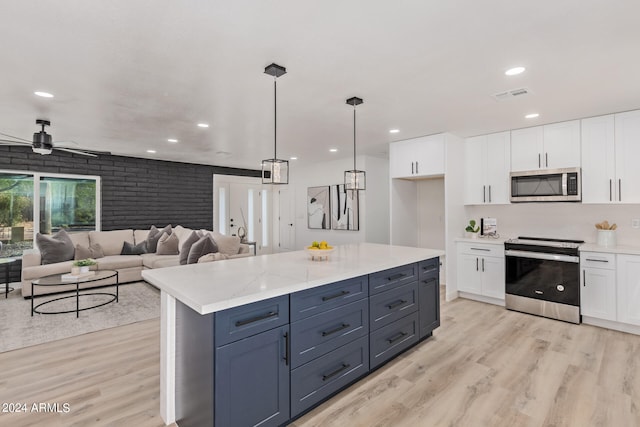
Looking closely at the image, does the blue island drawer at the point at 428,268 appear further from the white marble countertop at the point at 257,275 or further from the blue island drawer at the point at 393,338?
the blue island drawer at the point at 393,338

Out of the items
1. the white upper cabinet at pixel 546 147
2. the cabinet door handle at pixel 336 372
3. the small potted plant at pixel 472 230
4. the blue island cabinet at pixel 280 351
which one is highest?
the white upper cabinet at pixel 546 147

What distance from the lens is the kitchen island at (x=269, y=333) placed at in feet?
5.26

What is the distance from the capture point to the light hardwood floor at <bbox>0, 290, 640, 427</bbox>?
2002mm

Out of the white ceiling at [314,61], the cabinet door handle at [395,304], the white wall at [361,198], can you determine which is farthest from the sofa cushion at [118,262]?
the cabinet door handle at [395,304]

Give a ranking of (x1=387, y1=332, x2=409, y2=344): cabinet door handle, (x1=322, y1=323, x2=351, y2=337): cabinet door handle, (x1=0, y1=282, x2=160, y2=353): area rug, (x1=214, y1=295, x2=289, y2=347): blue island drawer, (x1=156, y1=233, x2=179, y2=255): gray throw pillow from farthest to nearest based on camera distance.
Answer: (x1=156, y1=233, x2=179, y2=255): gray throw pillow → (x1=0, y1=282, x2=160, y2=353): area rug → (x1=387, y1=332, x2=409, y2=344): cabinet door handle → (x1=322, y1=323, x2=351, y2=337): cabinet door handle → (x1=214, y1=295, x2=289, y2=347): blue island drawer

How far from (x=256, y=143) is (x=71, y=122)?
236 cm

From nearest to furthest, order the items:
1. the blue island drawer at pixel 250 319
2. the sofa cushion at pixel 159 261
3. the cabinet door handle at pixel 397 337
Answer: the blue island drawer at pixel 250 319, the cabinet door handle at pixel 397 337, the sofa cushion at pixel 159 261

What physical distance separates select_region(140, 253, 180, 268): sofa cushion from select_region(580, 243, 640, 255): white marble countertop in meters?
5.58

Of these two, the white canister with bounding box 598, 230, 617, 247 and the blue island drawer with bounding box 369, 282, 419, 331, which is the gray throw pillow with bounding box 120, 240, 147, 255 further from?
the white canister with bounding box 598, 230, 617, 247

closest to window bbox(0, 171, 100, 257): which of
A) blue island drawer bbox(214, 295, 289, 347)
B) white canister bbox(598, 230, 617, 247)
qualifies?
blue island drawer bbox(214, 295, 289, 347)

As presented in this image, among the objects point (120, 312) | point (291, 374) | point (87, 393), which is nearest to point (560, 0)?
point (291, 374)

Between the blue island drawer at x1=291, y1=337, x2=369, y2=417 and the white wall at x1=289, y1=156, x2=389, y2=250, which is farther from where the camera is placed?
the white wall at x1=289, y1=156, x2=389, y2=250

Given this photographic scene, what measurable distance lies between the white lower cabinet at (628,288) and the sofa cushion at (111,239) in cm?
726

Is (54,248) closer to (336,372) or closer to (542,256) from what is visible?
(336,372)
